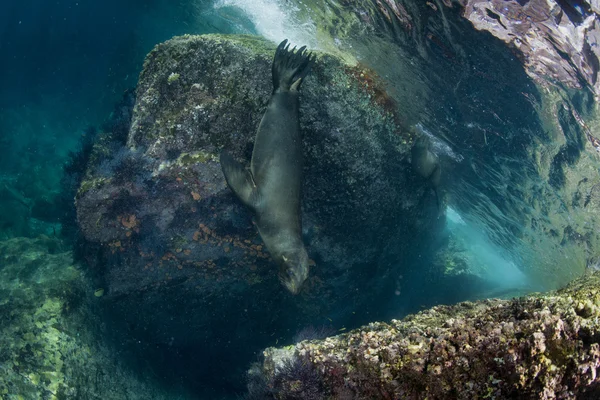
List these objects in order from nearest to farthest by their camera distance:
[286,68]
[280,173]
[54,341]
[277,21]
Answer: [280,173] < [286,68] < [54,341] < [277,21]

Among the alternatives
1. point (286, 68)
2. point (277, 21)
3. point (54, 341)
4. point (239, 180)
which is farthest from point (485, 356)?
point (277, 21)

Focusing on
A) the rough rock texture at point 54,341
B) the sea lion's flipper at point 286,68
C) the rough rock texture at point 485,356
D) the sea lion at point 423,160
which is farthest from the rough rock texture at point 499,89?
the rough rock texture at point 54,341

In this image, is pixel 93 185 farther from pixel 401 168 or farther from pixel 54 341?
pixel 401 168

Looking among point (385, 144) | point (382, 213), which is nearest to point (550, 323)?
point (385, 144)

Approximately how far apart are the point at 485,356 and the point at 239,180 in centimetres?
365

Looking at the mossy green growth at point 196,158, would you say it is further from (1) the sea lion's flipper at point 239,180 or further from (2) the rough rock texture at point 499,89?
(2) the rough rock texture at point 499,89

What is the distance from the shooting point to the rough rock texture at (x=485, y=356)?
1444mm

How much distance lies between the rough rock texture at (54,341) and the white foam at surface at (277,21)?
11770 millimetres

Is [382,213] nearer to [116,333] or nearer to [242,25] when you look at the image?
[116,333]

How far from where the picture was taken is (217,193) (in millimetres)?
5777

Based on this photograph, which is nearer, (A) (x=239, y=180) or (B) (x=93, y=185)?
(A) (x=239, y=180)

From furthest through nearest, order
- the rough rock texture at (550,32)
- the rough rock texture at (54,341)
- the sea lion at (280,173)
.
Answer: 1. the rough rock texture at (550,32)
2. the rough rock texture at (54,341)
3. the sea lion at (280,173)

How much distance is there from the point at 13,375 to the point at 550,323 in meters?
6.81

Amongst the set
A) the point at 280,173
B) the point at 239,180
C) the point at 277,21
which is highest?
the point at 280,173
